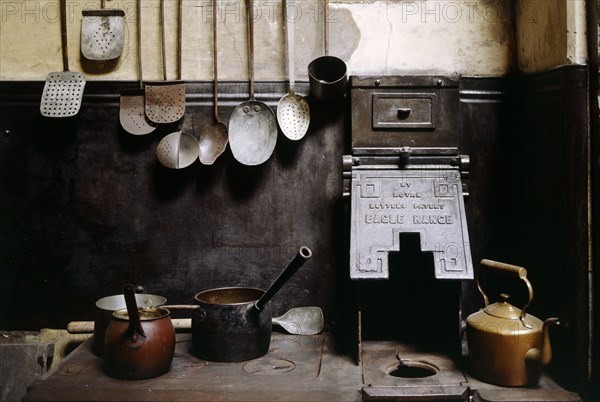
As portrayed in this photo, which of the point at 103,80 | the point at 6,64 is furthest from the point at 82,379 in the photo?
the point at 6,64

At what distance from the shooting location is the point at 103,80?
273cm

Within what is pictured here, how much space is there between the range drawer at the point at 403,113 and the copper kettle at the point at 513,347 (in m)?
0.81

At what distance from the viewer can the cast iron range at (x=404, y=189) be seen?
226 centimetres

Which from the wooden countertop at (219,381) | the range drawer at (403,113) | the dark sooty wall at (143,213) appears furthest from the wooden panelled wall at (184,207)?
the wooden countertop at (219,381)

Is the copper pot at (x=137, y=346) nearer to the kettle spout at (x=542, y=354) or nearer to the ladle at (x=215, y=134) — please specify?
the ladle at (x=215, y=134)

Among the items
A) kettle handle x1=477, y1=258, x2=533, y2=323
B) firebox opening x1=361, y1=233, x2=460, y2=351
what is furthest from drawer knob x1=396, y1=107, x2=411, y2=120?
kettle handle x1=477, y1=258, x2=533, y2=323

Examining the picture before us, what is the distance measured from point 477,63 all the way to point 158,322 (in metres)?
1.90

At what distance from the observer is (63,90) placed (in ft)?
8.79

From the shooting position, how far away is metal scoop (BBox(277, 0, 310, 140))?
2637 mm

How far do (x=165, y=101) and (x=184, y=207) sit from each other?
0.52m

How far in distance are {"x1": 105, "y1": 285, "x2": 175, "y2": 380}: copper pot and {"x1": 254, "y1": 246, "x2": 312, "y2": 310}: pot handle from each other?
0.38 metres

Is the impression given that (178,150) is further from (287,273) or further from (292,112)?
(287,273)

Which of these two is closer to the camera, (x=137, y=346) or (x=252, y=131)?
(x=137, y=346)

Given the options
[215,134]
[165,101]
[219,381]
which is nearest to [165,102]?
[165,101]
